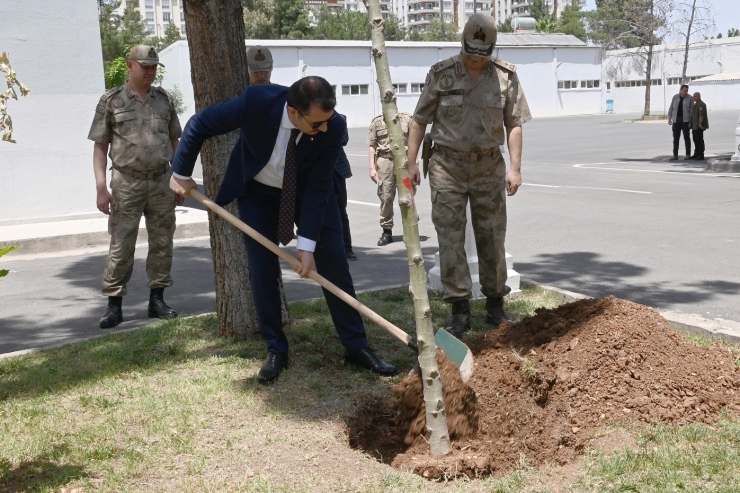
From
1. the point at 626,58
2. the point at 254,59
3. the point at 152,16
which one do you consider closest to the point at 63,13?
the point at 254,59

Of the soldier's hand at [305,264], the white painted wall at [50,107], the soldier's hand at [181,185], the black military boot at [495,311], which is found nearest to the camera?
the soldier's hand at [305,264]

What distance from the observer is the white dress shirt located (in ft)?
14.8

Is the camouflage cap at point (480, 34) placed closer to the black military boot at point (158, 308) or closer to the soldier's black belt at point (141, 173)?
the soldier's black belt at point (141, 173)

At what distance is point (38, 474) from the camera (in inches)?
145

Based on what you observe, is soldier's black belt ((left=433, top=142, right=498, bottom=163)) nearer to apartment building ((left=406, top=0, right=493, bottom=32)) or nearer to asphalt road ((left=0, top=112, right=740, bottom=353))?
asphalt road ((left=0, top=112, right=740, bottom=353))

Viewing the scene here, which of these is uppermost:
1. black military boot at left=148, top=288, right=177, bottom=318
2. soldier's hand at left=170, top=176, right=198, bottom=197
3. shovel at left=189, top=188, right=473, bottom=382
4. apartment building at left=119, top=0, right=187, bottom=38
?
apartment building at left=119, top=0, right=187, bottom=38

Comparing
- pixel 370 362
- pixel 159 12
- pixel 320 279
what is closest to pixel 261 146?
pixel 320 279

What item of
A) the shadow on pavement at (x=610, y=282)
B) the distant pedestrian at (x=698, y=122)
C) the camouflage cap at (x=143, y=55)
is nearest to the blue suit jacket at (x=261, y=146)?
the camouflage cap at (x=143, y=55)

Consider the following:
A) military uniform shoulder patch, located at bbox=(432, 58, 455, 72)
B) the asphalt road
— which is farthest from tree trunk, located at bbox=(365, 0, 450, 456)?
the asphalt road

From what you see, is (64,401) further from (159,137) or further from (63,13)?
(63,13)

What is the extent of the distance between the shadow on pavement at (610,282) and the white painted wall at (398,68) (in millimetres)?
35039

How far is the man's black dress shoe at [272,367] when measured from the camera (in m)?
4.82

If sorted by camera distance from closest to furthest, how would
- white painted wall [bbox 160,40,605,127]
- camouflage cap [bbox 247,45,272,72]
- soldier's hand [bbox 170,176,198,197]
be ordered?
soldier's hand [bbox 170,176,198,197]
camouflage cap [bbox 247,45,272,72]
white painted wall [bbox 160,40,605,127]

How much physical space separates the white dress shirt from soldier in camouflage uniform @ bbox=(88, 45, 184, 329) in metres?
2.11
